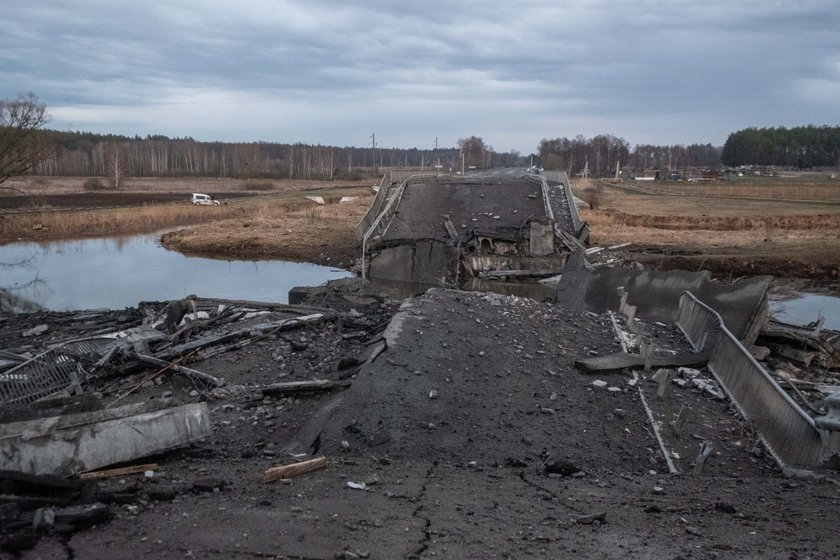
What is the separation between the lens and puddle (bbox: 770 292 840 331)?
1883cm

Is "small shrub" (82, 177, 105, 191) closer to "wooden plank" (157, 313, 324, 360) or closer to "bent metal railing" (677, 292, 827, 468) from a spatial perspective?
"wooden plank" (157, 313, 324, 360)

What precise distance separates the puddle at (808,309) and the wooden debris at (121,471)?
16786 mm

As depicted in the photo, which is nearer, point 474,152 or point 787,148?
point 787,148

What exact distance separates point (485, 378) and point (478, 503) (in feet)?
11.8

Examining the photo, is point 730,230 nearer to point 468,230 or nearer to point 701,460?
point 468,230

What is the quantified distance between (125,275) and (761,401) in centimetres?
2301

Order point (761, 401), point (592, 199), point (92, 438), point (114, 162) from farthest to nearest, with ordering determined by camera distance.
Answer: point (114, 162), point (592, 199), point (761, 401), point (92, 438)

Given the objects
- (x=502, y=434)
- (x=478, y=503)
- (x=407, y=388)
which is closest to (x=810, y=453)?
(x=502, y=434)

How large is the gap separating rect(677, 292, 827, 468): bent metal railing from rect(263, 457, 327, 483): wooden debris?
183 inches

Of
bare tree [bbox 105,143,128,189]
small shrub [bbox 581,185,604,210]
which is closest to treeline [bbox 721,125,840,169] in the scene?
small shrub [bbox 581,185,604,210]

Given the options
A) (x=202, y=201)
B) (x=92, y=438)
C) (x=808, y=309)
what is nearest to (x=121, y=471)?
(x=92, y=438)

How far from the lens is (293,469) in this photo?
5.71 meters

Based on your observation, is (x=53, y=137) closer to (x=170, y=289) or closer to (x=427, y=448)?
(x=170, y=289)

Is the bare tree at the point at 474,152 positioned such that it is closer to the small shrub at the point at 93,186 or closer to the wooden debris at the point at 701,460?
the small shrub at the point at 93,186
